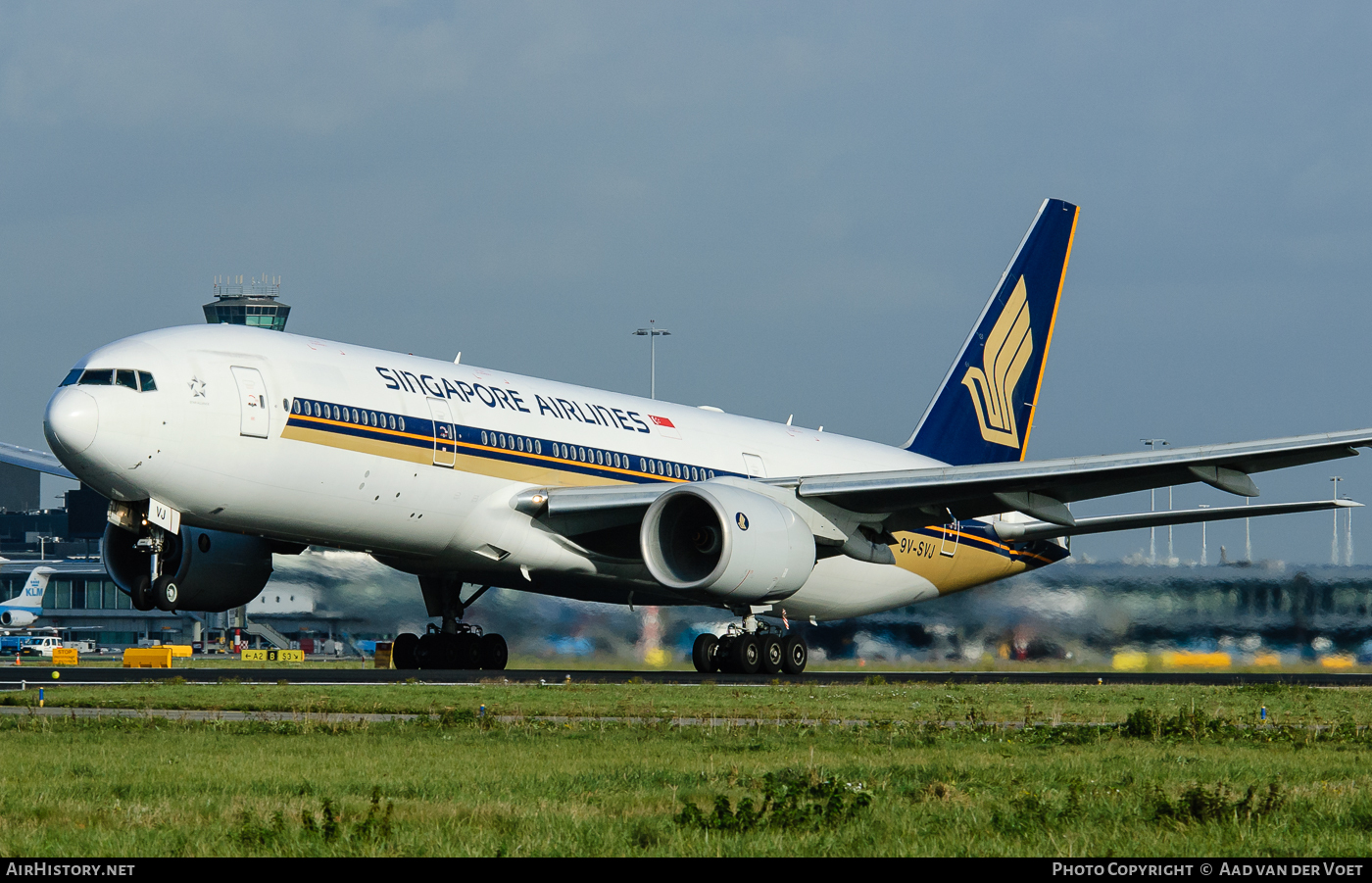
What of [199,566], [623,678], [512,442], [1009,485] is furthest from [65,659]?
[1009,485]

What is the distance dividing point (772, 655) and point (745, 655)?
2.09 ft

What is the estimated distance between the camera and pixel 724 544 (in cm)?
2386

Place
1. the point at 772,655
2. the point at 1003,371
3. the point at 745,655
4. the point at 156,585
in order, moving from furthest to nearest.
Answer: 1. the point at 1003,371
2. the point at 772,655
3. the point at 745,655
4. the point at 156,585

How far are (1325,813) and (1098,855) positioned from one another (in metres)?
2.13

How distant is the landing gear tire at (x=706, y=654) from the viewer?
2703 centimetres

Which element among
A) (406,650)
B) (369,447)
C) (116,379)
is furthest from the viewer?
(406,650)

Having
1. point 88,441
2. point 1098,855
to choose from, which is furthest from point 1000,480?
point 1098,855

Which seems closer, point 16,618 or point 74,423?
point 74,423

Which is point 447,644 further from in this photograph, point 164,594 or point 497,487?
point 164,594

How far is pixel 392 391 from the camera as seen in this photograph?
23922mm

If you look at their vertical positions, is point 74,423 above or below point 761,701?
above

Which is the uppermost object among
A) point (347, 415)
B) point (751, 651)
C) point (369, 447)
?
point (347, 415)

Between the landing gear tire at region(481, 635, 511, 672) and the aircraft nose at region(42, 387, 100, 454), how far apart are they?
32.4 feet
